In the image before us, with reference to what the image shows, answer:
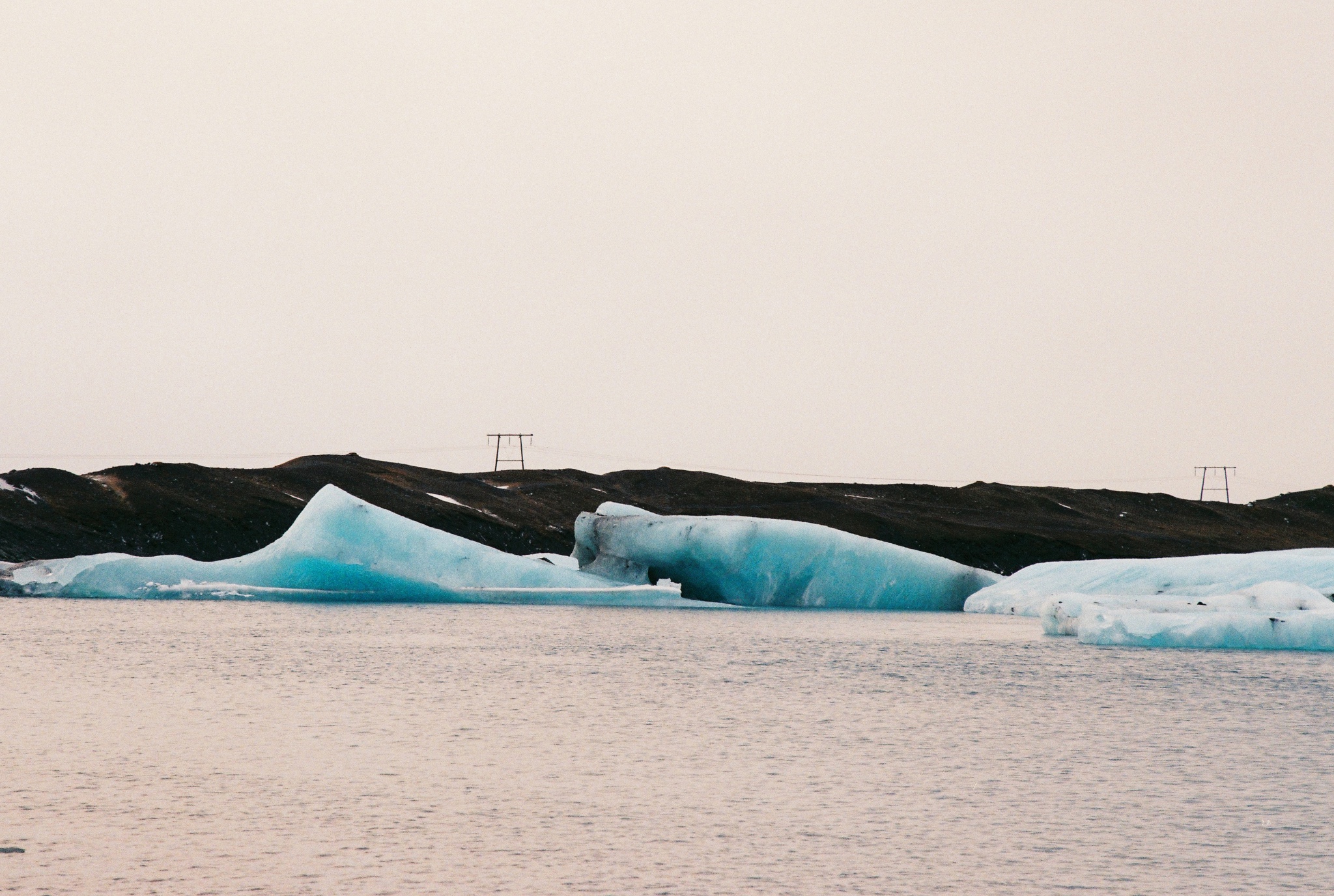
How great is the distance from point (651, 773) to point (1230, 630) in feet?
48.6

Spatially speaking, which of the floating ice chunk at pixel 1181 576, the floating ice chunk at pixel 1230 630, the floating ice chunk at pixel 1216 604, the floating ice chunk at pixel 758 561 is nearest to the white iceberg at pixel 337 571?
the floating ice chunk at pixel 758 561

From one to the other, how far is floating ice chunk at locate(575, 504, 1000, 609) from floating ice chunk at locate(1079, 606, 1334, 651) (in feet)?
36.6

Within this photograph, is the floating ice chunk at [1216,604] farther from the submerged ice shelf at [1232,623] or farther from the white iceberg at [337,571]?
the white iceberg at [337,571]

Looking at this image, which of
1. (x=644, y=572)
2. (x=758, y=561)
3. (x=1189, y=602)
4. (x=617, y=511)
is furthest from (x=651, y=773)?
(x=617, y=511)

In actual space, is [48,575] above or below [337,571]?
below

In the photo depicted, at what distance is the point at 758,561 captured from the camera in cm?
3281

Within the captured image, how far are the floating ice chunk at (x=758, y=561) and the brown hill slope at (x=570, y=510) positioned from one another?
94.4 feet

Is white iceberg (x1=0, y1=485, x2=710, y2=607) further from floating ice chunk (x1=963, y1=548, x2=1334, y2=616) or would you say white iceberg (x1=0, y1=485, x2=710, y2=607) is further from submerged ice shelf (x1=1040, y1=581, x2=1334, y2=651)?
submerged ice shelf (x1=1040, y1=581, x2=1334, y2=651)

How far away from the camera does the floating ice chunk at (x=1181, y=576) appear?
→ 28312mm

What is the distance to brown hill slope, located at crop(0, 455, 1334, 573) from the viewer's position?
187 feet

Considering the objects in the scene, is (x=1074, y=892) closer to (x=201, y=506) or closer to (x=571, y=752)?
(x=571, y=752)

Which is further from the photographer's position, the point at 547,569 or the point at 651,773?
the point at 547,569

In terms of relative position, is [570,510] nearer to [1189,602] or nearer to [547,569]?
[547,569]

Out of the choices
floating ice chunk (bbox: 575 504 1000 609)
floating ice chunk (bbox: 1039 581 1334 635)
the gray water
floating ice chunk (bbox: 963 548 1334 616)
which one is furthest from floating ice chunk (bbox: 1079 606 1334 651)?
floating ice chunk (bbox: 575 504 1000 609)
